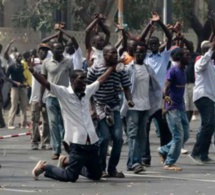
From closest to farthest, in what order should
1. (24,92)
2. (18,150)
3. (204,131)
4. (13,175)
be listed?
(13,175), (204,131), (18,150), (24,92)

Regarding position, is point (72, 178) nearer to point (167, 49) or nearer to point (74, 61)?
point (167, 49)

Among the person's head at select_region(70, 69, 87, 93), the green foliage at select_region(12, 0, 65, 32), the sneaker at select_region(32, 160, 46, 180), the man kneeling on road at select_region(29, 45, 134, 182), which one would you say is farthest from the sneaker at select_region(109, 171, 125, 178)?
the green foliage at select_region(12, 0, 65, 32)

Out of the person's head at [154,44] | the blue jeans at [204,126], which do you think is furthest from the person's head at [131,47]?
the blue jeans at [204,126]

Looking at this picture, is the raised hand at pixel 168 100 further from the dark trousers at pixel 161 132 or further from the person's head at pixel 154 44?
the person's head at pixel 154 44

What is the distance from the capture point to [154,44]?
14523 millimetres

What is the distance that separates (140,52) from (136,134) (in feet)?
3.70

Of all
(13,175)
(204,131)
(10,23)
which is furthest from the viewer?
(10,23)

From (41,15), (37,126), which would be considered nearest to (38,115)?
(37,126)

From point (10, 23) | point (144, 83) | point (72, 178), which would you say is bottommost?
point (10, 23)

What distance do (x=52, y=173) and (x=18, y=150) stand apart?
4913 millimetres

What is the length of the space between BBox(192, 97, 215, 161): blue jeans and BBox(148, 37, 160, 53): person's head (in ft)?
3.27

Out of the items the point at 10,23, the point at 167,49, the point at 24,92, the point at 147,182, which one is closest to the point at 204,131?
the point at 167,49

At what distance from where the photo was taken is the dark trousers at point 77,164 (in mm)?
12031

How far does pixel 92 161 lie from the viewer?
1209 centimetres
